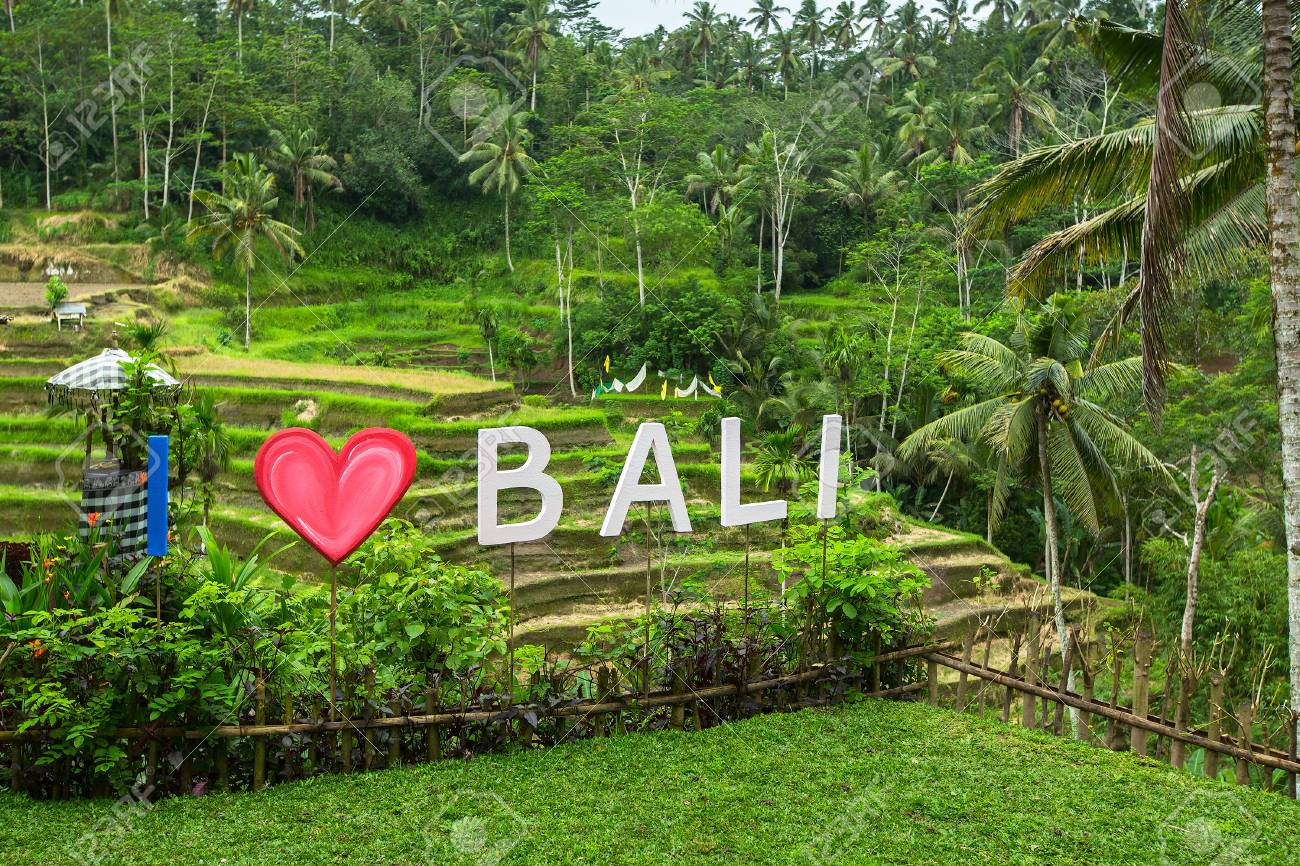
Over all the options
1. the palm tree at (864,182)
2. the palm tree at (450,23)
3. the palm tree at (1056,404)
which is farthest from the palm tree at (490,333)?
the palm tree at (450,23)

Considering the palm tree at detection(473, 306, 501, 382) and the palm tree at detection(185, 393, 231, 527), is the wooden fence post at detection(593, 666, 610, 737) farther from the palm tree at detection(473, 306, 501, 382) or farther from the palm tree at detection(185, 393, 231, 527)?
the palm tree at detection(473, 306, 501, 382)

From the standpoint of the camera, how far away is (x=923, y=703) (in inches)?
260

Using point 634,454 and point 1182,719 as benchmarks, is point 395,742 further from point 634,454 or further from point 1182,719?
point 1182,719

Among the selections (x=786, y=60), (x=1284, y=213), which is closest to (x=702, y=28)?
(x=786, y=60)

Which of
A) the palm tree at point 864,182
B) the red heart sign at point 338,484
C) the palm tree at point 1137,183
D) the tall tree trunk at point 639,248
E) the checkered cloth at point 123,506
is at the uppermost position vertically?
the palm tree at point 864,182

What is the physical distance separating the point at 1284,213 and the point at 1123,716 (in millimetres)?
2977

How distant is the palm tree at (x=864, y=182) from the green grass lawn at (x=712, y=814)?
934 inches

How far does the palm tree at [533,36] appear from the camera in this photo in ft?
114

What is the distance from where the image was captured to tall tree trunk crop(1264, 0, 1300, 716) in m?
6.09

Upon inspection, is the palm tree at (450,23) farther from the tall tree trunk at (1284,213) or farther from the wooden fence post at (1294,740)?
the wooden fence post at (1294,740)

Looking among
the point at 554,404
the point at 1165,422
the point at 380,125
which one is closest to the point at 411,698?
the point at 1165,422

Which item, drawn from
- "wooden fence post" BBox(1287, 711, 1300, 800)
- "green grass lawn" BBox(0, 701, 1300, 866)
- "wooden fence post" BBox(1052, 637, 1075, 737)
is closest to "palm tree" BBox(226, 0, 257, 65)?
"green grass lawn" BBox(0, 701, 1300, 866)

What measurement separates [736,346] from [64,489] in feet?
45.2

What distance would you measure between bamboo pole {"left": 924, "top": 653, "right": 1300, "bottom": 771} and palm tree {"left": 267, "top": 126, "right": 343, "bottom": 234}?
2405 centimetres
